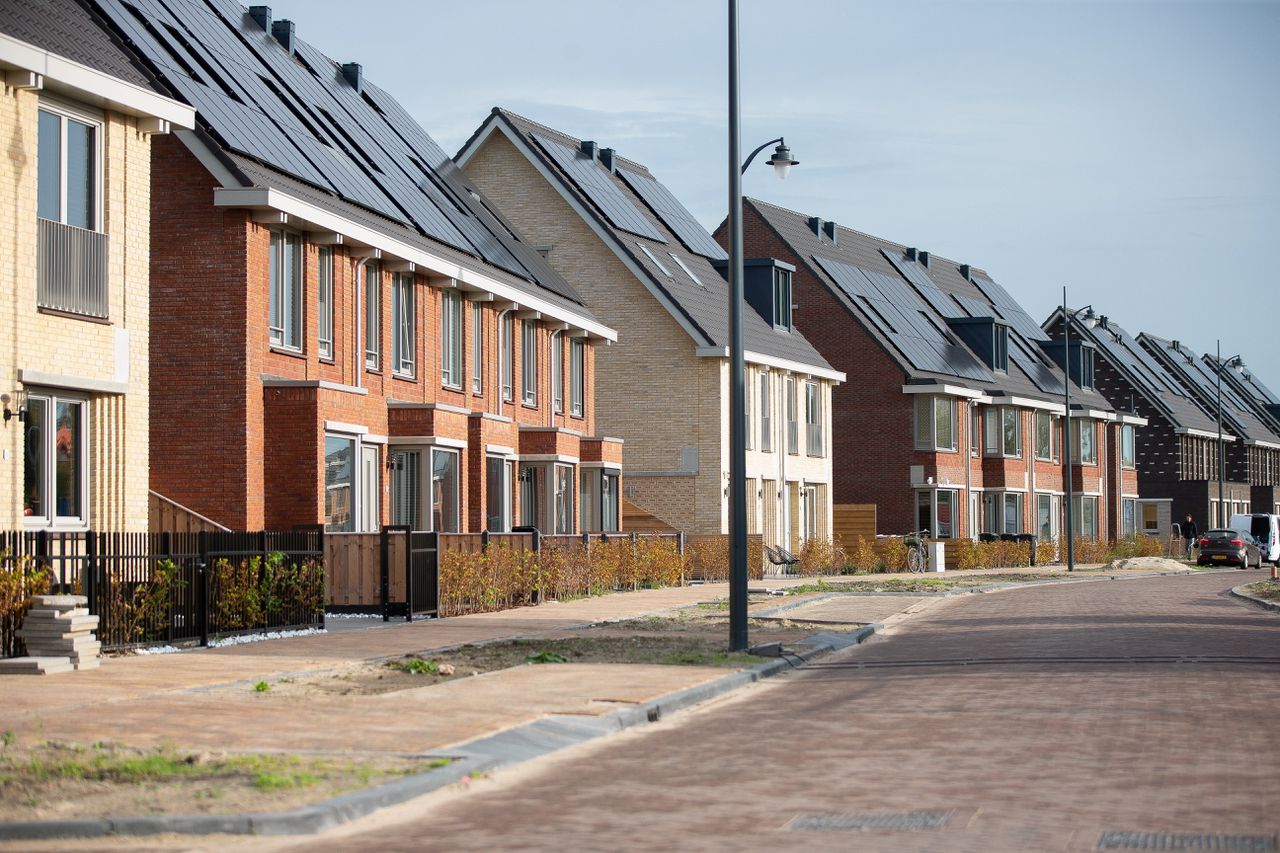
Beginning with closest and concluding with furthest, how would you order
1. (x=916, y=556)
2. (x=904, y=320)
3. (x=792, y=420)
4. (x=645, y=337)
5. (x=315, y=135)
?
(x=315, y=135)
(x=645, y=337)
(x=916, y=556)
(x=792, y=420)
(x=904, y=320)

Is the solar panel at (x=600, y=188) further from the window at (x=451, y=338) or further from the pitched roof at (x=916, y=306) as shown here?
the window at (x=451, y=338)

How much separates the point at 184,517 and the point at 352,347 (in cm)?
533

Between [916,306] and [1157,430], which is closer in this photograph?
[916,306]

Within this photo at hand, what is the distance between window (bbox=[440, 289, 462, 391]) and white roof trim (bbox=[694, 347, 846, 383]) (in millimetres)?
12400

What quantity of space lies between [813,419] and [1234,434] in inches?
2158

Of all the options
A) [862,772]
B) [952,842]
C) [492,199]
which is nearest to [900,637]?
[862,772]

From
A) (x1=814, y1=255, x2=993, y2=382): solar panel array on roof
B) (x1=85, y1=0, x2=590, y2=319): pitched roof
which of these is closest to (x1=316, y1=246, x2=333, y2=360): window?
(x1=85, y1=0, x2=590, y2=319): pitched roof

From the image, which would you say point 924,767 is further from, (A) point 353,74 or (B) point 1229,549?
(B) point 1229,549

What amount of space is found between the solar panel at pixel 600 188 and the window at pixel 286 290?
2014cm

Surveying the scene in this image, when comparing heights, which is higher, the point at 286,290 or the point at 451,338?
the point at 286,290

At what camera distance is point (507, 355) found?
38.1 meters

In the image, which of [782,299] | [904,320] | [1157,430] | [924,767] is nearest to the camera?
[924,767]

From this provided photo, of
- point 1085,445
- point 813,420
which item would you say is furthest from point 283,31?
point 1085,445

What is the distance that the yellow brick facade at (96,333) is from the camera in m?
19.7
